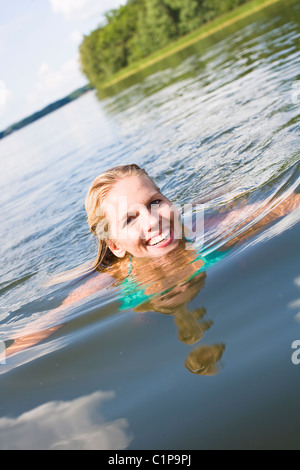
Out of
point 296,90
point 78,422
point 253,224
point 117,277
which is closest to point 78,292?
point 117,277

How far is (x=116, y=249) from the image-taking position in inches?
148

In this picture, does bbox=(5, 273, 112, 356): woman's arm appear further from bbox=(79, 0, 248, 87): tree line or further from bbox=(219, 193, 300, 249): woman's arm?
bbox=(79, 0, 248, 87): tree line

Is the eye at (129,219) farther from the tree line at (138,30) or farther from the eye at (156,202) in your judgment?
the tree line at (138,30)

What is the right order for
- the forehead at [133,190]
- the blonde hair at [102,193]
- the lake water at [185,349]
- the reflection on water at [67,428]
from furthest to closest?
the blonde hair at [102,193] → the forehead at [133,190] → the reflection on water at [67,428] → the lake water at [185,349]

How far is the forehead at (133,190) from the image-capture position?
3270 millimetres

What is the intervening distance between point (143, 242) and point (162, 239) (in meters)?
0.15

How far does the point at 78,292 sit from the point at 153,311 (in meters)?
1.32

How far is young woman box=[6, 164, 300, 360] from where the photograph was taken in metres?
3.10

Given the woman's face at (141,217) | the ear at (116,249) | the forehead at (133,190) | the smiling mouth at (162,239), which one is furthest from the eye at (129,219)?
the ear at (116,249)

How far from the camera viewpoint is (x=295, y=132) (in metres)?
5.19

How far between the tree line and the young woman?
43923 mm

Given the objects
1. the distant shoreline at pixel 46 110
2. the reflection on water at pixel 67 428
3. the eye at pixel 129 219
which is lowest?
the reflection on water at pixel 67 428

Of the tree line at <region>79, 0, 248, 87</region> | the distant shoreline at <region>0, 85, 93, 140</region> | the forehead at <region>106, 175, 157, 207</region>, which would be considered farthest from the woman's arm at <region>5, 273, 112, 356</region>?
the distant shoreline at <region>0, 85, 93, 140</region>
